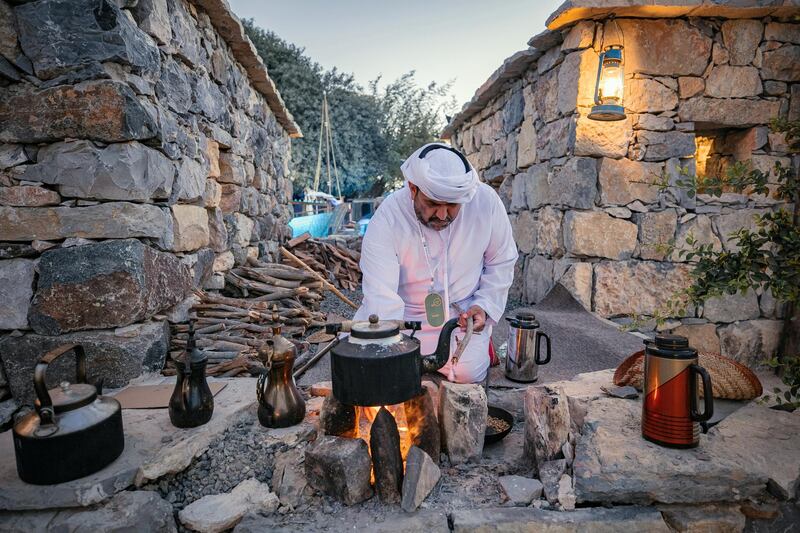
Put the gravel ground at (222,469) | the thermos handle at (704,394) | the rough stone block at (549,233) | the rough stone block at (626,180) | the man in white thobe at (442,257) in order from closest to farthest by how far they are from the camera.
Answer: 1. the thermos handle at (704,394)
2. the gravel ground at (222,469)
3. the man in white thobe at (442,257)
4. the rough stone block at (626,180)
5. the rough stone block at (549,233)

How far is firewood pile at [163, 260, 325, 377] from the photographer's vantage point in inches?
127

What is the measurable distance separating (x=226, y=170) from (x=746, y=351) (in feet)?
18.7

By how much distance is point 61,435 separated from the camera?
168cm

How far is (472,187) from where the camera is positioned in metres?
2.46

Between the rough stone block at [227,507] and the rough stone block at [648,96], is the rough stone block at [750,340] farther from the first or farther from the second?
the rough stone block at [227,507]

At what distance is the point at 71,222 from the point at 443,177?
2.17 meters

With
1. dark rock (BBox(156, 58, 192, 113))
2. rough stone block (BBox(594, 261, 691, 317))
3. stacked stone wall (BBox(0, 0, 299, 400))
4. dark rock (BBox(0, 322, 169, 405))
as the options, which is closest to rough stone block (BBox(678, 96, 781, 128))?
rough stone block (BBox(594, 261, 691, 317))

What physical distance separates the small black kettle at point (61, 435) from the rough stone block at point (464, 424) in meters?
1.43

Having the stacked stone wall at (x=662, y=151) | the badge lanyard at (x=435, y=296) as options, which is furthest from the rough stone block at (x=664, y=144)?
the badge lanyard at (x=435, y=296)

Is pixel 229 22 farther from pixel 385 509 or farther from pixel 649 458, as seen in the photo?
pixel 649 458

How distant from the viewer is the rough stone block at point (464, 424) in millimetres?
2033

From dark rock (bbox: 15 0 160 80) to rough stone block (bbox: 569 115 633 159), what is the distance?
3653mm

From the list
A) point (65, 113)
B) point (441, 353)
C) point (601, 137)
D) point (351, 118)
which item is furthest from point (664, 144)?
point (351, 118)

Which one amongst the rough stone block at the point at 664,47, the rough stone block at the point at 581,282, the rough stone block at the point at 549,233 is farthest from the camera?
the rough stone block at the point at 549,233
